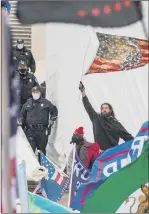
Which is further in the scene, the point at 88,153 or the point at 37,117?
the point at 37,117

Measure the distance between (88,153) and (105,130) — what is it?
10.0 inches

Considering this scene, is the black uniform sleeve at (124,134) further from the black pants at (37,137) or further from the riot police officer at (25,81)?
the riot police officer at (25,81)

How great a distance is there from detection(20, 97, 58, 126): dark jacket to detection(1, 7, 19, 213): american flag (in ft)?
14.4

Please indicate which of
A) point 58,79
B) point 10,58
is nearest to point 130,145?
point 10,58

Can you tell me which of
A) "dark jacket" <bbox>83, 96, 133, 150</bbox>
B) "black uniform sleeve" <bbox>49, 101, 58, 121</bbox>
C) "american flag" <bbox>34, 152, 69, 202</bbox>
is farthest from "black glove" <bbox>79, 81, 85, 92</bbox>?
"black uniform sleeve" <bbox>49, 101, 58, 121</bbox>

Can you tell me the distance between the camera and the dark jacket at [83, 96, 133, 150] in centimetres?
407

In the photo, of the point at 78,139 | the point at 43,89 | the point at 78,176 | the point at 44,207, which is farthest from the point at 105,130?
the point at 43,89

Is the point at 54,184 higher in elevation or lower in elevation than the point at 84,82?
lower

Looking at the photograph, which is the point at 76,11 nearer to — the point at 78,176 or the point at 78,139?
the point at 78,176

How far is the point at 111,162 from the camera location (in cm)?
361

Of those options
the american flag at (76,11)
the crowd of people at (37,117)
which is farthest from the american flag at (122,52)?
the crowd of people at (37,117)

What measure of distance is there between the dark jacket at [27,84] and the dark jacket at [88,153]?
264 centimetres

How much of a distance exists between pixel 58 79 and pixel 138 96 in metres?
3.52

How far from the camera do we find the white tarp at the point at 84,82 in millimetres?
3590
